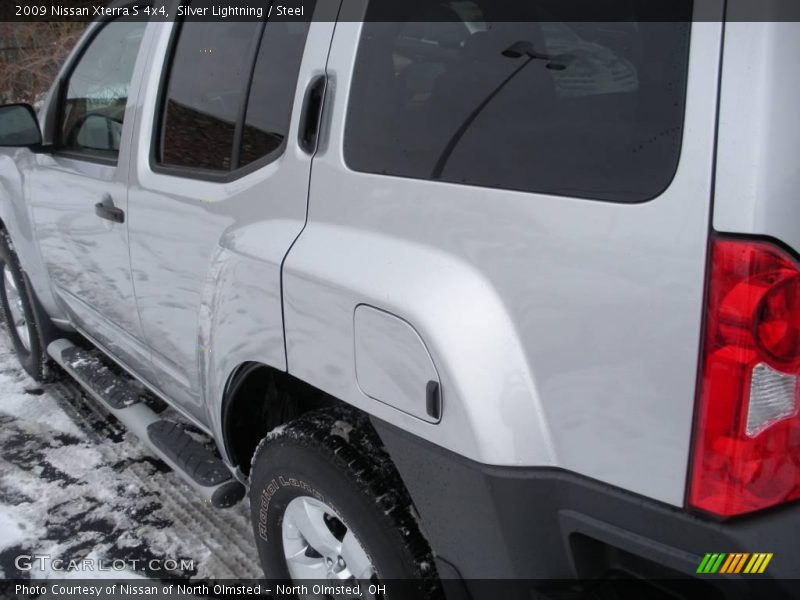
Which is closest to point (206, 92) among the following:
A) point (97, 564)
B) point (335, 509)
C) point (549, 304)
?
point (335, 509)

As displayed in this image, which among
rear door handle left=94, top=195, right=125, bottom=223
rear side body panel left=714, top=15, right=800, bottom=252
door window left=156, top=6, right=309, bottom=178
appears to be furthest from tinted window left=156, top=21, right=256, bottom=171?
rear side body panel left=714, top=15, right=800, bottom=252

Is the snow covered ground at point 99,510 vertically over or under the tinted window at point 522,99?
under

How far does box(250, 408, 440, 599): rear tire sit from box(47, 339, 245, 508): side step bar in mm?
280

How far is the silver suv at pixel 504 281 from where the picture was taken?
103cm

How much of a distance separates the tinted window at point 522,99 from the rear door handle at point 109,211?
1.24 m

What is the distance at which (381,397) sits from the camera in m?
1.45

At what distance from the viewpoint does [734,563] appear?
1073 millimetres

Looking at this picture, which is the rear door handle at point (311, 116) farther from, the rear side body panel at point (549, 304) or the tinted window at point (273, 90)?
the rear side body panel at point (549, 304)

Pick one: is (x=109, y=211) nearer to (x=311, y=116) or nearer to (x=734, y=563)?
(x=311, y=116)

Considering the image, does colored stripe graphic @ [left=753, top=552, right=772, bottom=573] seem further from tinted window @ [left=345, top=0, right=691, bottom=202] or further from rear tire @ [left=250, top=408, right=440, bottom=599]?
rear tire @ [left=250, top=408, right=440, bottom=599]

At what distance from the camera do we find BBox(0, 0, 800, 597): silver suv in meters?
1.03

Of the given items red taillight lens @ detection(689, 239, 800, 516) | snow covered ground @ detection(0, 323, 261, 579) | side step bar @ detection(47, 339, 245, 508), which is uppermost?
red taillight lens @ detection(689, 239, 800, 516)

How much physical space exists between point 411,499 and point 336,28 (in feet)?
3.54

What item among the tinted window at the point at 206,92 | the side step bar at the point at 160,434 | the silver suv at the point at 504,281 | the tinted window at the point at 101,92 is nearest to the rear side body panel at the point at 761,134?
the silver suv at the point at 504,281
